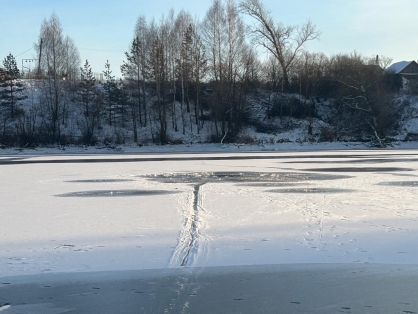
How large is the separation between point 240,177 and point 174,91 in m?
38.5

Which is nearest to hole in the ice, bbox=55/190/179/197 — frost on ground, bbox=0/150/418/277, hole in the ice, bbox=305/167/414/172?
frost on ground, bbox=0/150/418/277

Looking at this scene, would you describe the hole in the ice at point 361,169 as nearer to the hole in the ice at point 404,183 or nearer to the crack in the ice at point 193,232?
the hole in the ice at point 404,183

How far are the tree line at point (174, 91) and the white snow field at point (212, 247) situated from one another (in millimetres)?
37378

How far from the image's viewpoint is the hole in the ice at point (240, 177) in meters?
20.2

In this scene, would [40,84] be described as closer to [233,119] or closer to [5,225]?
[233,119]

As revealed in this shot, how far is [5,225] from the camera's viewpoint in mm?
11766

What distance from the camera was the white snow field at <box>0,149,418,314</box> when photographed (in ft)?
22.6

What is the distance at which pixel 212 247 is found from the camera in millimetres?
9609

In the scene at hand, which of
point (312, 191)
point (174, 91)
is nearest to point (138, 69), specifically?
point (174, 91)

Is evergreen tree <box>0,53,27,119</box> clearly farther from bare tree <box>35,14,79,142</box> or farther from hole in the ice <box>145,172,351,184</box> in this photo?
hole in the ice <box>145,172,351,184</box>

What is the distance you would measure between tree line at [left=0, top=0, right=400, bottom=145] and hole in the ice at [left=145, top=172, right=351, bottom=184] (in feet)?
98.4

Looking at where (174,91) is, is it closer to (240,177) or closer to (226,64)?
(226,64)

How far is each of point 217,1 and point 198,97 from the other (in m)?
10.7

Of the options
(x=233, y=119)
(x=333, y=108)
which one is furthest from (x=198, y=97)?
(x=333, y=108)
